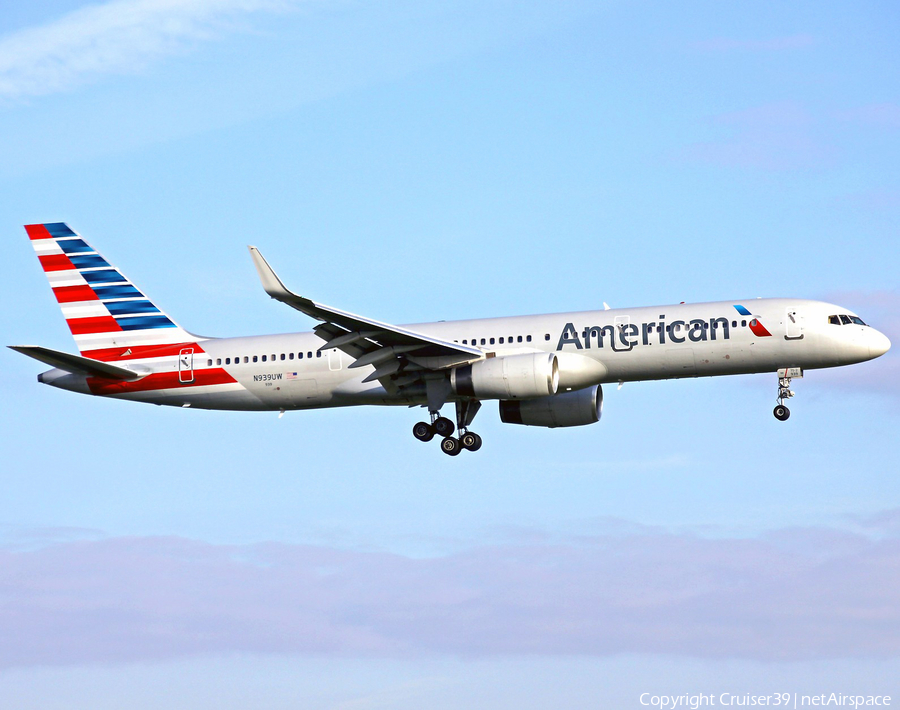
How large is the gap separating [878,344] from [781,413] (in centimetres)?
384

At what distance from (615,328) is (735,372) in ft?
13.9

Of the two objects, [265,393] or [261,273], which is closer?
[261,273]

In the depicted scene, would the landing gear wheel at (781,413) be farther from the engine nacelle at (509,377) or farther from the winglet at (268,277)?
the winglet at (268,277)

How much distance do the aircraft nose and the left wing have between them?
12643mm

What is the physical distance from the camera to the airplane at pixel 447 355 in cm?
4200

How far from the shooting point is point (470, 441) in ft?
149

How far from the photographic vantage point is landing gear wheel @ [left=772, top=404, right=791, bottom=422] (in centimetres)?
4306

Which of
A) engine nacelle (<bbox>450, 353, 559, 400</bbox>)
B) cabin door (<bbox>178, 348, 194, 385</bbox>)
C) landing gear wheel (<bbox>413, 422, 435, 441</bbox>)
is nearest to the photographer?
engine nacelle (<bbox>450, 353, 559, 400</bbox>)

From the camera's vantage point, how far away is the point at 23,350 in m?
42.5

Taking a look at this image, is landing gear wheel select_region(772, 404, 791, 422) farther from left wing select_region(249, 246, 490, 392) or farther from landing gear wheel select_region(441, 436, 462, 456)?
landing gear wheel select_region(441, 436, 462, 456)

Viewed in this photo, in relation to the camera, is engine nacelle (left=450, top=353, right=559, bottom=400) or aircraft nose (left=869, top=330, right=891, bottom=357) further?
aircraft nose (left=869, top=330, right=891, bottom=357)

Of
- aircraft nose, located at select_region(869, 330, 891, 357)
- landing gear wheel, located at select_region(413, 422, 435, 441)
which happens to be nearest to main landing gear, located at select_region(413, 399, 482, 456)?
landing gear wheel, located at select_region(413, 422, 435, 441)

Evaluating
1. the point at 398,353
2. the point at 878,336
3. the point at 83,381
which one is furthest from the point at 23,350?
the point at 878,336

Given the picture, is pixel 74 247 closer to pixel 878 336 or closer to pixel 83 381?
pixel 83 381
